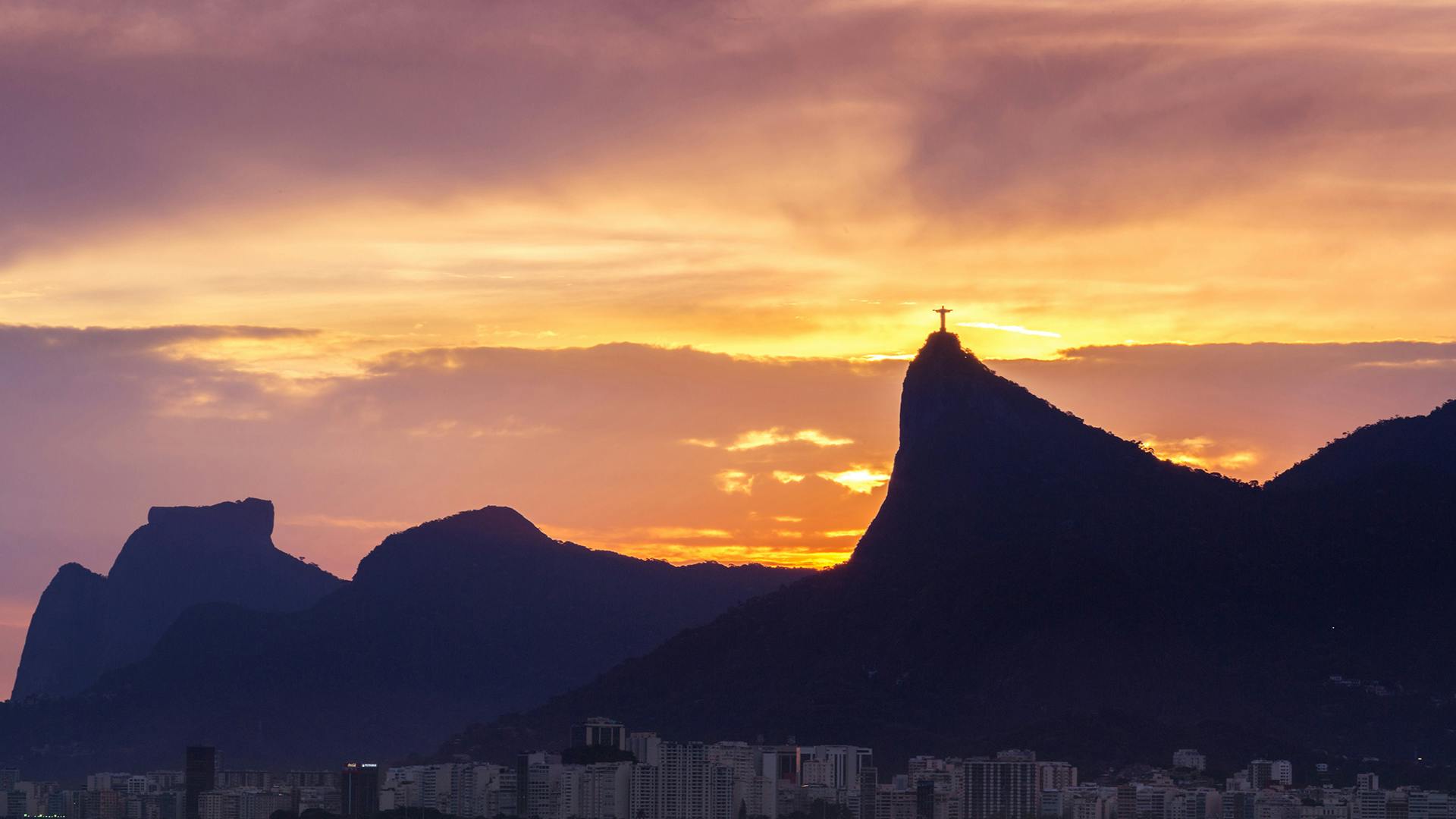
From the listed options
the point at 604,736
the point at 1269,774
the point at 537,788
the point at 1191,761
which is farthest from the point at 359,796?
the point at 1269,774

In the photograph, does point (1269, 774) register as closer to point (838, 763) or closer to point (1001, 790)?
point (1001, 790)

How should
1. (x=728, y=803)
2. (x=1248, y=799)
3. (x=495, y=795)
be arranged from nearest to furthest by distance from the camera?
(x=1248, y=799) < (x=728, y=803) < (x=495, y=795)

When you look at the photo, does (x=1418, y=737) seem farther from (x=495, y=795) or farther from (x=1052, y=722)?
(x=495, y=795)

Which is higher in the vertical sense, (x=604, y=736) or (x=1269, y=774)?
(x=604, y=736)

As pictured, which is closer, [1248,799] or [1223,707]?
[1248,799]

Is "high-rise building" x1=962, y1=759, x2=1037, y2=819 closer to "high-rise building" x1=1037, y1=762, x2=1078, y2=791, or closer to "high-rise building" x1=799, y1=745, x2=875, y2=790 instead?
"high-rise building" x1=1037, y1=762, x2=1078, y2=791

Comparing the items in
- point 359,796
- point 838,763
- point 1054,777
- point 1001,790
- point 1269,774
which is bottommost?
point 359,796

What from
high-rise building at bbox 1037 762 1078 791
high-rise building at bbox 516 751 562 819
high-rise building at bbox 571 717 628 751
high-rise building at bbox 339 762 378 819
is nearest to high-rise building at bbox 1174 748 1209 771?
high-rise building at bbox 1037 762 1078 791

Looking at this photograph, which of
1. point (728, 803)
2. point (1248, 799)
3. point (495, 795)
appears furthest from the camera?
point (495, 795)

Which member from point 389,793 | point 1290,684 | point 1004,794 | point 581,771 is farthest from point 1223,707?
point 389,793
